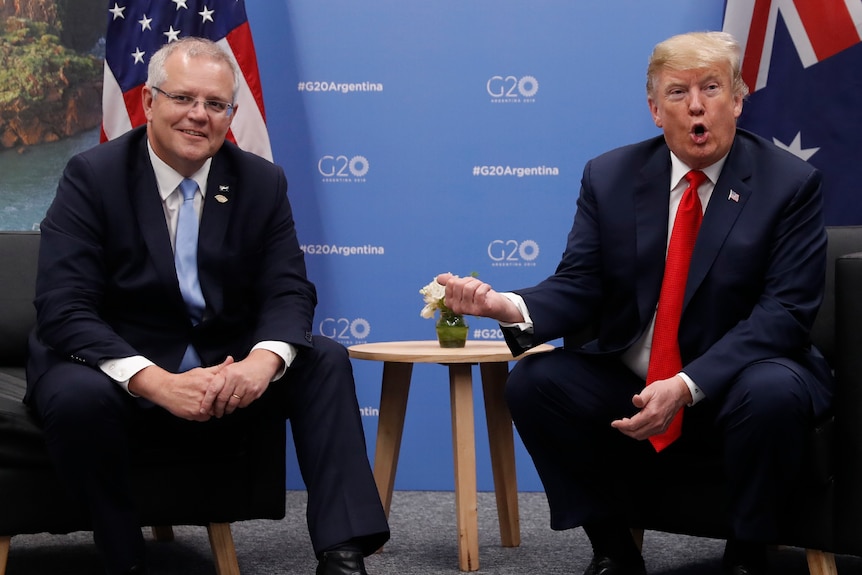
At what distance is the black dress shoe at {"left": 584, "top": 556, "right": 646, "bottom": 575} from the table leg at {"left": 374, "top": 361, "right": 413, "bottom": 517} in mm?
769

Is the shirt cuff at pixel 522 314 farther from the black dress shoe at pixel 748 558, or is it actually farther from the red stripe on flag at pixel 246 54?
→ the red stripe on flag at pixel 246 54

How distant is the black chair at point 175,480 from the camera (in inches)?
84.0

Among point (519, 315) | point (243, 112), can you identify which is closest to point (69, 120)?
point (243, 112)

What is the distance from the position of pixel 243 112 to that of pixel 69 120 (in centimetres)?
79

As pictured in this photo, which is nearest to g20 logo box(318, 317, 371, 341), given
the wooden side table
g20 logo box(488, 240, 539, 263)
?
g20 logo box(488, 240, 539, 263)

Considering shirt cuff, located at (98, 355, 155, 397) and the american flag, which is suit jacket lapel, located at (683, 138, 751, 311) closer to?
shirt cuff, located at (98, 355, 155, 397)

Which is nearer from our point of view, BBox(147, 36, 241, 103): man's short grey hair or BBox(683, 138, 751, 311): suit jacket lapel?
BBox(683, 138, 751, 311): suit jacket lapel

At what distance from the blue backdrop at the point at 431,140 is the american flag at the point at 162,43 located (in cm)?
20

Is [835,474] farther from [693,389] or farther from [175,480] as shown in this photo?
[175,480]

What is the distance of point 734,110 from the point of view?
235 centimetres

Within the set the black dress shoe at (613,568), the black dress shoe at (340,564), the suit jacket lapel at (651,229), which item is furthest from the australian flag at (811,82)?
the black dress shoe at (340,564)

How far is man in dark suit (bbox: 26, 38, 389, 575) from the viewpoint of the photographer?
80.0 inches

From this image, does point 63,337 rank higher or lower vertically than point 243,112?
lower

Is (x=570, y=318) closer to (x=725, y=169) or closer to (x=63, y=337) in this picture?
(x=725, y=169)
